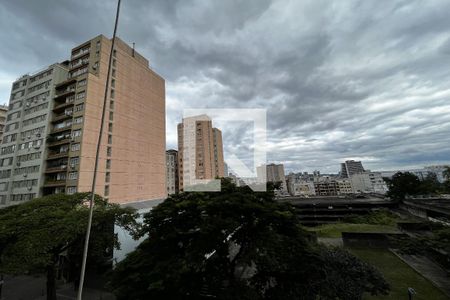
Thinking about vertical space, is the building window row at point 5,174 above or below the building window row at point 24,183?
above

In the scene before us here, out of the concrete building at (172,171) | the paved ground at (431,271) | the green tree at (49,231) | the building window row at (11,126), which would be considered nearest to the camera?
the green tree at (49,231)

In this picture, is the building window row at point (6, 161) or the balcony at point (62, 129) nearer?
the balcony at point (62, 129)

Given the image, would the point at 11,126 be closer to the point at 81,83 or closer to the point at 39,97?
the point at 39,97

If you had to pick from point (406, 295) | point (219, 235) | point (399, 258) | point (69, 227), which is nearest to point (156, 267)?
point (219, 235)

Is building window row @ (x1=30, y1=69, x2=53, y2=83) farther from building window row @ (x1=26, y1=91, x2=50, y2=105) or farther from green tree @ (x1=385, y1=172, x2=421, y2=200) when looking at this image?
green tree @ (x1=385, y1=172, x2=421, y2=200)

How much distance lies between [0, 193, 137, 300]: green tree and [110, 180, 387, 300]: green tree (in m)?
5.06

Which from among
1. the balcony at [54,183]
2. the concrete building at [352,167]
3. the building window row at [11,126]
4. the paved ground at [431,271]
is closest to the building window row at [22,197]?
the balcony at [54,183]

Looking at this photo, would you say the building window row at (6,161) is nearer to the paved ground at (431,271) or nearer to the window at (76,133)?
the window at (76,133)

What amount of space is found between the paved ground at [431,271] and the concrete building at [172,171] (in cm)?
5768

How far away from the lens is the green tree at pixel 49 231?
10273mm

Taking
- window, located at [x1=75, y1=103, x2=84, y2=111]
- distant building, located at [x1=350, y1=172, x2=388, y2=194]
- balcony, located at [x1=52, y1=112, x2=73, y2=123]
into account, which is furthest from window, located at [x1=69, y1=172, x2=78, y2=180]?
distant building, located at [x1=350, y1=172, x2=388, y2=194]

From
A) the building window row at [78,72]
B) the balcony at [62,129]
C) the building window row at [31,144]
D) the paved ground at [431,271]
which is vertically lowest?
the paved ground at [431,271]

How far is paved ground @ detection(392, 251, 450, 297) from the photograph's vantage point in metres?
12.8

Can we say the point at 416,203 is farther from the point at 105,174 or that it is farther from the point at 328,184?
the point at 328,184
